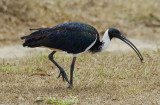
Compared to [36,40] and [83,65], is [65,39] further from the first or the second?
[83,65]

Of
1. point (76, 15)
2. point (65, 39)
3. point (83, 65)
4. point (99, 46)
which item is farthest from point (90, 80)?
point (76, 15)

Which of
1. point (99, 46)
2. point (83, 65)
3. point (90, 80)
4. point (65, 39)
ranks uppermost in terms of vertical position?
point (65, 39)

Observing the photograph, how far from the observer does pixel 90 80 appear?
6887 millimetres

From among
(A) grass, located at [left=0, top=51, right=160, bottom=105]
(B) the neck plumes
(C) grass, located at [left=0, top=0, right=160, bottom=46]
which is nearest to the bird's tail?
(A) grass, located at [left=0, top=51, right=160, bottom=105]

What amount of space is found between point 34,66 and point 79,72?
890mm

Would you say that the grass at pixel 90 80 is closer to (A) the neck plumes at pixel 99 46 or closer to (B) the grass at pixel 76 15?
(A) the neck plumes at pixel 99 46

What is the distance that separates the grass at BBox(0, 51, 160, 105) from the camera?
594 cm

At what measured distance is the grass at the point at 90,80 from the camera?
5.94 m

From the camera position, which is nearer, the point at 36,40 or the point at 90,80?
the point at 36,40

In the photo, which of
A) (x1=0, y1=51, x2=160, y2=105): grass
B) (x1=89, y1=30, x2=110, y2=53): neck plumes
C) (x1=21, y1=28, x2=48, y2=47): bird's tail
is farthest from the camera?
(x1=89, y1=30, x2=110, y2=53): neck plumes

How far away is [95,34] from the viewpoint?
254 inches

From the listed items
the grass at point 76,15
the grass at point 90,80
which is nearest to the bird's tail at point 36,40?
the grass at point 90,80

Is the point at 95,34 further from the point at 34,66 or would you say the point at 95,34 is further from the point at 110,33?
the point at 34,66

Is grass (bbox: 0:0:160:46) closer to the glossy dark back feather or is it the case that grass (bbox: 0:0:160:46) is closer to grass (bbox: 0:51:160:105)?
grass (bbox: 0:51:160:105)
